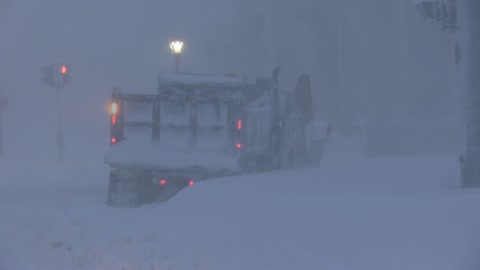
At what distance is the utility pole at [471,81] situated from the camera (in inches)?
386

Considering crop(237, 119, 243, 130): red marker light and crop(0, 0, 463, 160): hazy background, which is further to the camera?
crop(0, 0, 463, 160): hazy background

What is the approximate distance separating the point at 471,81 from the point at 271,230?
4.03 metres

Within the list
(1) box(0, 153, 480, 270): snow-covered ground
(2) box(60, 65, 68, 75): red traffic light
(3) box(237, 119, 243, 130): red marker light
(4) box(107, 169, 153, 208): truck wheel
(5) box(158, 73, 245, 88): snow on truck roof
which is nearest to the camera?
(1) box(0, 153, 480, 270): snow-covered ground

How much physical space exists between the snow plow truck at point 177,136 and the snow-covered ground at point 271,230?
64.6 inches

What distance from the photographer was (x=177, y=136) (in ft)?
41.4

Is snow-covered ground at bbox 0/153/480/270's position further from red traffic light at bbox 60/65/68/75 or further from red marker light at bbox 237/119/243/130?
red traffic light at bbox 60/65/68/75

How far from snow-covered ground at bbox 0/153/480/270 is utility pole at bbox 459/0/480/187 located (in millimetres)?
562

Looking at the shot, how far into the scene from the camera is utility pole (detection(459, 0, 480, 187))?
979cm

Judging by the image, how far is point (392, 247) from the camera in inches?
274

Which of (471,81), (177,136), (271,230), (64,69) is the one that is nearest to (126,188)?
(177,136)

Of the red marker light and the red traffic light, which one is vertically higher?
the red traffic light

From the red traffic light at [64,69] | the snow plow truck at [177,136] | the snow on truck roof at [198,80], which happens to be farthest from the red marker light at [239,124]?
the red traffic light at [64,69]

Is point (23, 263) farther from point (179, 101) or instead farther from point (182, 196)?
point (179, 101)

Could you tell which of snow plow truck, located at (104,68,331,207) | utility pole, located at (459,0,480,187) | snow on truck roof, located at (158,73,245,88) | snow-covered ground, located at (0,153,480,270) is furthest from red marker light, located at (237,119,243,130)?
utility pole, located at (459,0,480,187)
